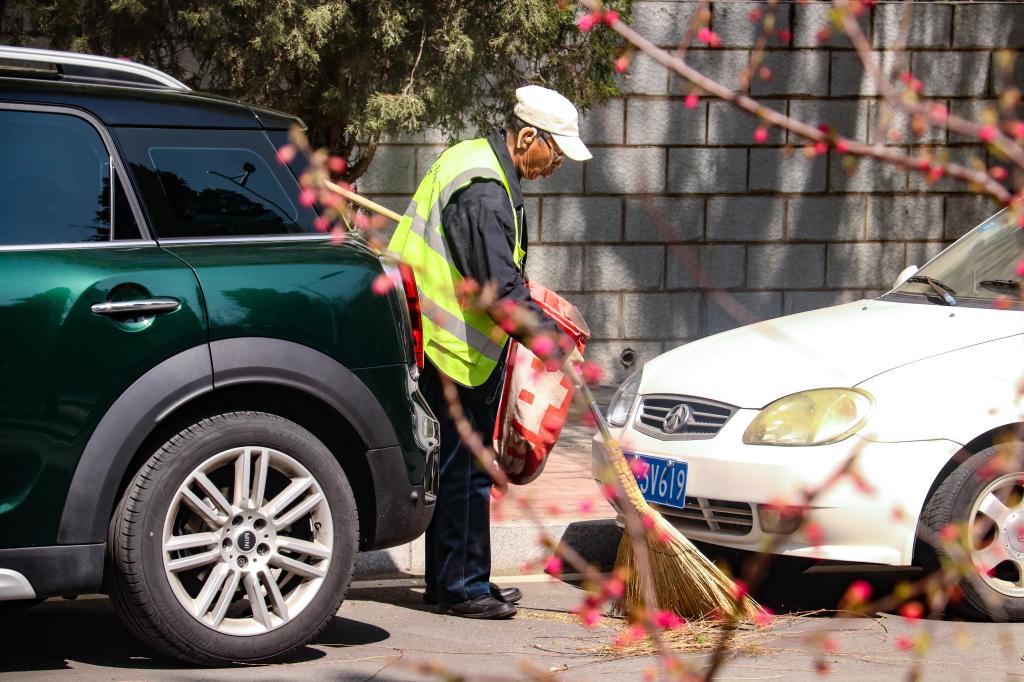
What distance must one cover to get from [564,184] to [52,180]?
6.63m

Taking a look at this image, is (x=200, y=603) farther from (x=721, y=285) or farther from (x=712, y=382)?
(x=721, y=285)

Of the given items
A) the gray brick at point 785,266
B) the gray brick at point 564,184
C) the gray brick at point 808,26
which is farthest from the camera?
the gray brick at point 785,266

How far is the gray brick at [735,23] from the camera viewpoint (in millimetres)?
10500

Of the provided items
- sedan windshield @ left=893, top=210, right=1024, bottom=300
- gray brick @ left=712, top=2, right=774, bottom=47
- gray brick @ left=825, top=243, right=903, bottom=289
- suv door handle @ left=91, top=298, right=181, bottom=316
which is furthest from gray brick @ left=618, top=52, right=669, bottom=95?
suv door handle @ left=91, top=298, right=181, bottom=316

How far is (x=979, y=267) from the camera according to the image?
5621mm

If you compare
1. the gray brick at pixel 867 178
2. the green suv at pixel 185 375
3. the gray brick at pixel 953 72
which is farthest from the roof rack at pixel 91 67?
the gray brick at pixel 953 72

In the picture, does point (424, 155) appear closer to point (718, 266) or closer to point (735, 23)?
point (718, 266)

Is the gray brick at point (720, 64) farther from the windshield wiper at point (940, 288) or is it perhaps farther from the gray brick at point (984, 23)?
the windshield wiper at point (940, 288)

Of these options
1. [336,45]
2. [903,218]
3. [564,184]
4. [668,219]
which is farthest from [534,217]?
[336,45]

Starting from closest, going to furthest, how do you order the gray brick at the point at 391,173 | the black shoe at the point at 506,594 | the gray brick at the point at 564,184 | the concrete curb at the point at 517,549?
the black shoe at the point at 506,594 < the concrete curb at the point at 517,549 < the gray brick at the point at 391,173 < the gray brick at the point at 564,184

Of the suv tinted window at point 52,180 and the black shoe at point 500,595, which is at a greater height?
the suv tinted window at point 52,180

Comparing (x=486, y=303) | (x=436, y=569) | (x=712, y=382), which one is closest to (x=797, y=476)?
(x=712, y=382)

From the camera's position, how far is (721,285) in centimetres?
1089

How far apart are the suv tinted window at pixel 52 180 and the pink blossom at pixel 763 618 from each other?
2.23 metres
